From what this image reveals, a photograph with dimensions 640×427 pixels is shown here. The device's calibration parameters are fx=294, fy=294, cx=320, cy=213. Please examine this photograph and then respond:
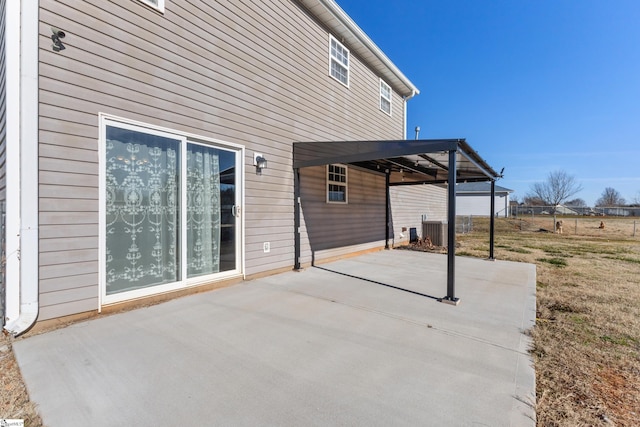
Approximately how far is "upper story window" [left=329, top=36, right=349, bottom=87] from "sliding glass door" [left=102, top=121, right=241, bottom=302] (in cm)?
395

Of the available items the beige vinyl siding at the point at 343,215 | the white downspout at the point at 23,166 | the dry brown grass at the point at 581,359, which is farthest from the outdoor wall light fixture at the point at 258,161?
the dry brown grass at the point at 581,359

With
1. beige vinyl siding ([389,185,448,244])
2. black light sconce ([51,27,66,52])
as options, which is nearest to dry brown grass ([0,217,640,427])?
black light sconce ([51,27,66,52])

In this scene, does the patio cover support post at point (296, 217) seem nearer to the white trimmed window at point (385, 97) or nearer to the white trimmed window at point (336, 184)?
the white trimmed window at point (336, 184)

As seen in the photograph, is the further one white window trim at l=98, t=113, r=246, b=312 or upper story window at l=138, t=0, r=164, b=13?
upper story window at l=138, t=0, r=164, b=13

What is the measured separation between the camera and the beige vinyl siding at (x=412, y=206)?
10541mm

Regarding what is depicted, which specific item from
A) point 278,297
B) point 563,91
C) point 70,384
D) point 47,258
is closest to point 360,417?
point 70,384

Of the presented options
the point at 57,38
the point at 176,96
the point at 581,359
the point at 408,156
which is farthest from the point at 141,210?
the point at 408,156

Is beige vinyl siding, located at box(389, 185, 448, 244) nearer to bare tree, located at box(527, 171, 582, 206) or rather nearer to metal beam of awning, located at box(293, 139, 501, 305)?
metal beam of awning, located at box(293, 139, 501, 305)

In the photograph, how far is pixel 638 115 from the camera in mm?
18453

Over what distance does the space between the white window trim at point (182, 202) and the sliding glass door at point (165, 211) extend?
14 millimetres

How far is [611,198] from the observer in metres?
54.7

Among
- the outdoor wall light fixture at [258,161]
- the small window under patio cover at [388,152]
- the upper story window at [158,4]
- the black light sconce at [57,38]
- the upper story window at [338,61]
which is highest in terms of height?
the upper story window at [338,61]

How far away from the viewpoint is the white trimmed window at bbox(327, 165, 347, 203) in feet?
23.5

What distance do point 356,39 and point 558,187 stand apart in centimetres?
4676
